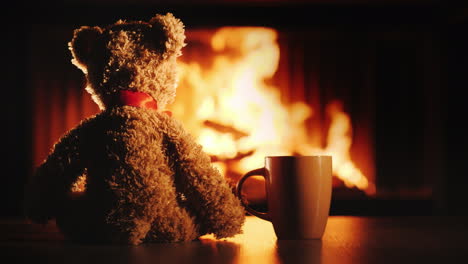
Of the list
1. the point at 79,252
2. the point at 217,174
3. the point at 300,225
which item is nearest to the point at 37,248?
the point at 79,252

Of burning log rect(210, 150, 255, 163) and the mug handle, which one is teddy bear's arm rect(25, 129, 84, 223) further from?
burning log rect(210, 150, 255, 163)

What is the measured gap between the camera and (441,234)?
91 cm

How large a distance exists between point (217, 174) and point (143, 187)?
0.11m

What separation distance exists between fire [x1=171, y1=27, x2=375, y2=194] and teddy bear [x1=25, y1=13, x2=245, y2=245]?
1.02 metres

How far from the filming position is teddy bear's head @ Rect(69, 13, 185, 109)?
0.79 metres

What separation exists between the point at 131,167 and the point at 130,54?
19 cm

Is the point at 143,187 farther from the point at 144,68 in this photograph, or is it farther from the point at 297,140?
the point at 297,140

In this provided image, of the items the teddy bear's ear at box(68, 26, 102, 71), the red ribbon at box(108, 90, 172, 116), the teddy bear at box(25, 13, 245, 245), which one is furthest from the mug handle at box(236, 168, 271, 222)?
the teddy bear's ear at box(68, 26, 102, 71)

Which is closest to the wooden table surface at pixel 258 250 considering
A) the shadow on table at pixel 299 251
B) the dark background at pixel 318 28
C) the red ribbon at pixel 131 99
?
the shadow on table at pixel 299 251

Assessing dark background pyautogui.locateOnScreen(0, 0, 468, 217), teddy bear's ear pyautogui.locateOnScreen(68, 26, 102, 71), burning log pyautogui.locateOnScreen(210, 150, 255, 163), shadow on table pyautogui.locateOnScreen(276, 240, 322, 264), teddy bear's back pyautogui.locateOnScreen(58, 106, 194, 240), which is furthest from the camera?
burning log pyautogui.locateOnScreen(210, 150, 255, 163)

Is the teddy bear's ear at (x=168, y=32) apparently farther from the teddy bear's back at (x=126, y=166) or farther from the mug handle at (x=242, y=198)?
the mug handle at (x=242, y=198)

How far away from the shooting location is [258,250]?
0.68 meters

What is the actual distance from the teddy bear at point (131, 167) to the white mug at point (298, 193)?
6cm

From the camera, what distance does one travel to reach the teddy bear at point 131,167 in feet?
2.34
